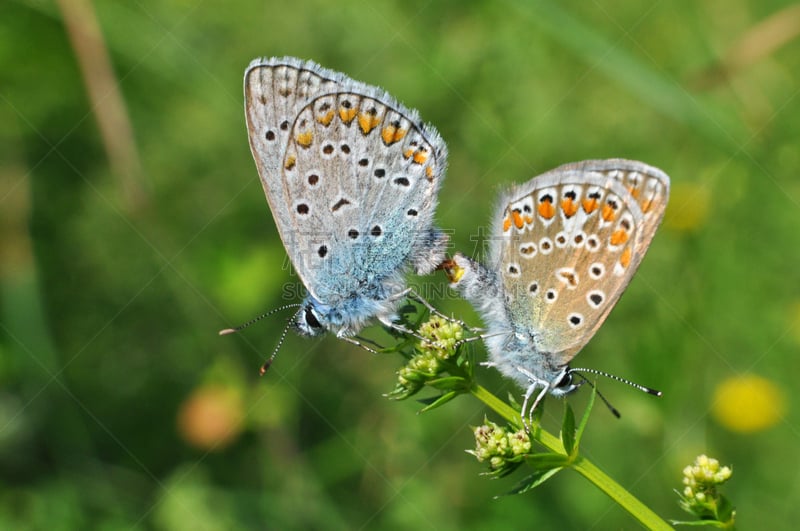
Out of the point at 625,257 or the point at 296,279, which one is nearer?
the point at 625,257

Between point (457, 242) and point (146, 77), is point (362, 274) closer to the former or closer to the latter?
point (457, 242)

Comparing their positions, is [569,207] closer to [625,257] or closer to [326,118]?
[625,257]

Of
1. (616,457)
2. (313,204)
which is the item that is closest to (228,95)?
(313,204)


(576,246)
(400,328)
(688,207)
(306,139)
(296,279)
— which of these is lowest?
(296,279)

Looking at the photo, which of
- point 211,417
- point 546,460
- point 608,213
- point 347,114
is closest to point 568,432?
point 546,460

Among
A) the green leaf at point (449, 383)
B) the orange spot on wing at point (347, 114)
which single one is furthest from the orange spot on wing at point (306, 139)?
the green leaf at point (449, 383)

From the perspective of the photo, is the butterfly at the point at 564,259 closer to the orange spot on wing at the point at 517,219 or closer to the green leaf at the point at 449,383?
the orange spot on wing at the point at 517,219
